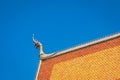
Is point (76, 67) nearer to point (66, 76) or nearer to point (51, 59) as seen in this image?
point (66, 76)

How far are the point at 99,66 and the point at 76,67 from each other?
5.14 feet

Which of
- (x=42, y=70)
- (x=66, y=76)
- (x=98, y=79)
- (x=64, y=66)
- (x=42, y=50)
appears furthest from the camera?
(x=42, y=50)

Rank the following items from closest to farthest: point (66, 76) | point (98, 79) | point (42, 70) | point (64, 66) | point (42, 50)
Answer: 1. point (98, 79)
2. point (66, 76)
3. point (64, 66)
4. point (42, 70)
5. point (42, 50)

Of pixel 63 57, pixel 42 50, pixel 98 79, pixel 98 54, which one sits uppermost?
pixel 42 50

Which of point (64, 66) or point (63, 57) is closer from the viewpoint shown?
point (64, 66)

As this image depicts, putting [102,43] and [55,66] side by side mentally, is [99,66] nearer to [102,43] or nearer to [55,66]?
[102,43]

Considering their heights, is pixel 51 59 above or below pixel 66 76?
above

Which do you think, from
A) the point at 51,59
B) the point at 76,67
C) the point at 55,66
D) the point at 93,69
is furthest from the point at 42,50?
the point at 93,69

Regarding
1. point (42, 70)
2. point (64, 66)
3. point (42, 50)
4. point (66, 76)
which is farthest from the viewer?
point (42, 50)

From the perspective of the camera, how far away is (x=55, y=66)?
17688mm

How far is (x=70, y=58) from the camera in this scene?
57.6ft

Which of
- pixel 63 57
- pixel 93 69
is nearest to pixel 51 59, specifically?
pixel 63 57

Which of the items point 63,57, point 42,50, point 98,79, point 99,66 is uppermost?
point 42,50

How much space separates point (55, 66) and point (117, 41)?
4.20 meters
